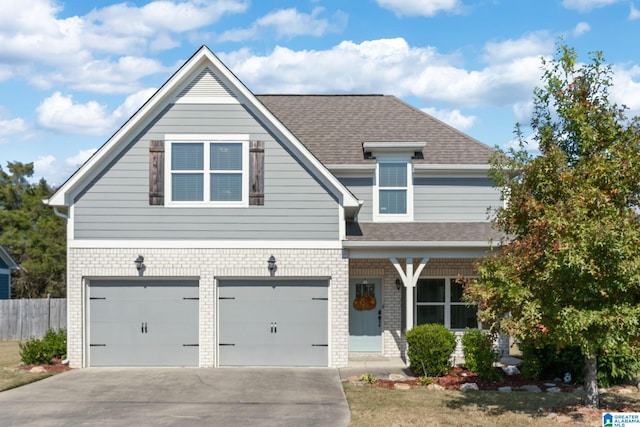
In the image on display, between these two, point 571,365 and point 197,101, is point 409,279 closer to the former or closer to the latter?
point 571,365

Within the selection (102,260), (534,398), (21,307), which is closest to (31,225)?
(21,307)

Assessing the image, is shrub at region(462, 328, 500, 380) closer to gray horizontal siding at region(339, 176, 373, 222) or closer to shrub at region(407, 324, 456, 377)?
shrub at region(407, 324, 456, 377)

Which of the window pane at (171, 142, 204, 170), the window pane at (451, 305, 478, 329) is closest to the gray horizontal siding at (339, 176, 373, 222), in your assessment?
the window pane at (451, 305, 478, 329)

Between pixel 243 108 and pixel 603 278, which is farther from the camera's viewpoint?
pixel 243 108

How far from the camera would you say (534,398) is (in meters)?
12.8

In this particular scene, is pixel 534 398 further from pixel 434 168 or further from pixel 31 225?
pixel 31 225

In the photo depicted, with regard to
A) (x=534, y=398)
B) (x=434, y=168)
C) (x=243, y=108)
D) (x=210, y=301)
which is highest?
(x=243, y=108)

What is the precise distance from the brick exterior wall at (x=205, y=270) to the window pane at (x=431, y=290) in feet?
10.5

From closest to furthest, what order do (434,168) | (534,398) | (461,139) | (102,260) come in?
1. (534,398)
2. (102,260)
3. (434,168)
4. (461,139)

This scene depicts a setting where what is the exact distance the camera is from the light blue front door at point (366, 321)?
19.0 metres

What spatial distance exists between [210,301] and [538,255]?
884 cm

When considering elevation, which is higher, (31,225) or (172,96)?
(172,96)

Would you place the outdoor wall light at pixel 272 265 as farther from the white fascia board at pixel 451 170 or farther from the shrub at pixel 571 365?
the shrub at pixel 571 365

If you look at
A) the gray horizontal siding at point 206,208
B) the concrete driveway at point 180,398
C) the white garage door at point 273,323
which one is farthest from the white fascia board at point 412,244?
the concrete driveway at point 180,398
